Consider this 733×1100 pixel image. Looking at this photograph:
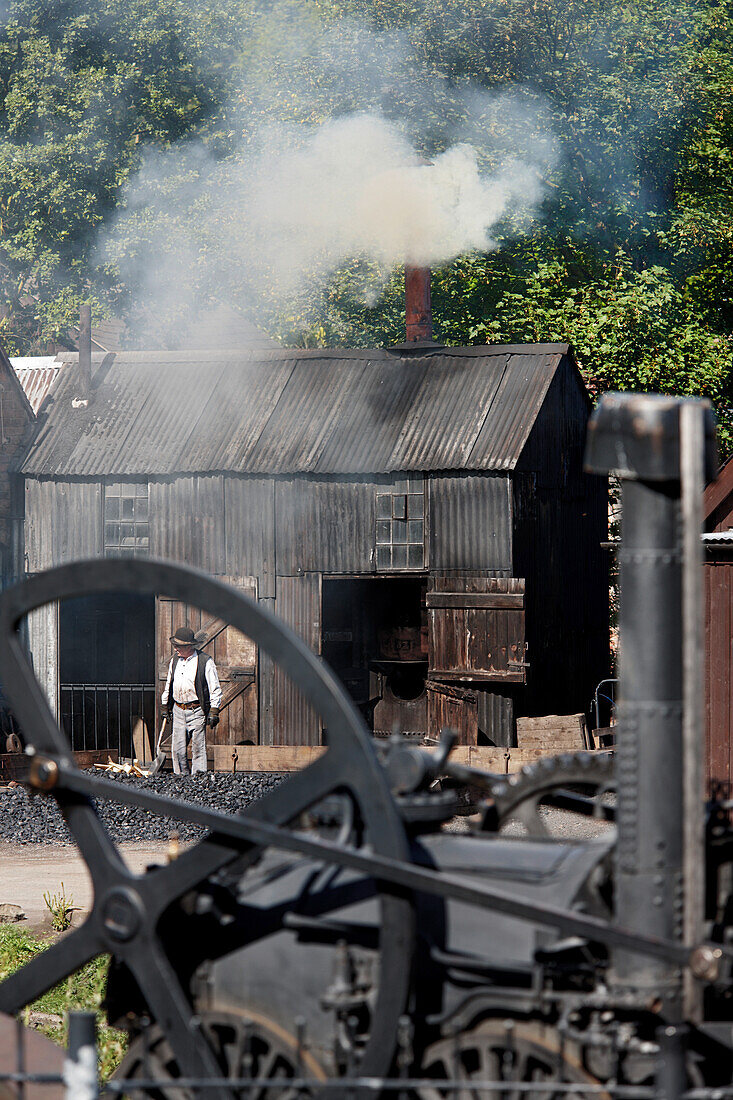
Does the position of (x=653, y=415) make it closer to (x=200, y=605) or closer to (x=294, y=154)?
(x=200, y=605)

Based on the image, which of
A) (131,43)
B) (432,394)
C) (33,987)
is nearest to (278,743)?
(432,394)

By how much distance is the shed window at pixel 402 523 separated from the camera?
19078 millimetres

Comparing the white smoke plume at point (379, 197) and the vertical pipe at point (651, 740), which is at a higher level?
the white smoke plume at point (379, 197)

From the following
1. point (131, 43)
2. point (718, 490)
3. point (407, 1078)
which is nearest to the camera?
point (407, 1078)

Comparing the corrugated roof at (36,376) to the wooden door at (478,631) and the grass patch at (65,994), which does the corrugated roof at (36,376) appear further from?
the grass patch at (65,994)

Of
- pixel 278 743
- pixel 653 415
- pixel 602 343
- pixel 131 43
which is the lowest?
pixel 278 743

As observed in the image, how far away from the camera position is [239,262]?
2816 centimetres

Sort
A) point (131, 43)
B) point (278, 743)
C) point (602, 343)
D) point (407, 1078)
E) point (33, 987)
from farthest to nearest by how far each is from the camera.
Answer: point (131, 43), point (602, 343), point (278, 743), point (33, 987), point (407, 1078)

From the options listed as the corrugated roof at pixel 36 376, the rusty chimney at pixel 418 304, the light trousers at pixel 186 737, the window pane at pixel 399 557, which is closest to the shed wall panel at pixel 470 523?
the window pane at pixel 399 557

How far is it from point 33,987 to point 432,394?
1554 centimetres

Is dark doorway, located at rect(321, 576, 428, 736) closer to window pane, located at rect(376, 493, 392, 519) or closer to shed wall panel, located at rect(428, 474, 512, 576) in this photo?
window pane, located at rect(376, 493, 392, 519)

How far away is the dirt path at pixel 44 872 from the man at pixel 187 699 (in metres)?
3.25

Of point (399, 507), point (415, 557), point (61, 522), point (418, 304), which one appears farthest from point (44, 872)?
point (418, 304)

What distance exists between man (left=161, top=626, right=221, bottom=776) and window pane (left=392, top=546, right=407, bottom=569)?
11.5 ft
